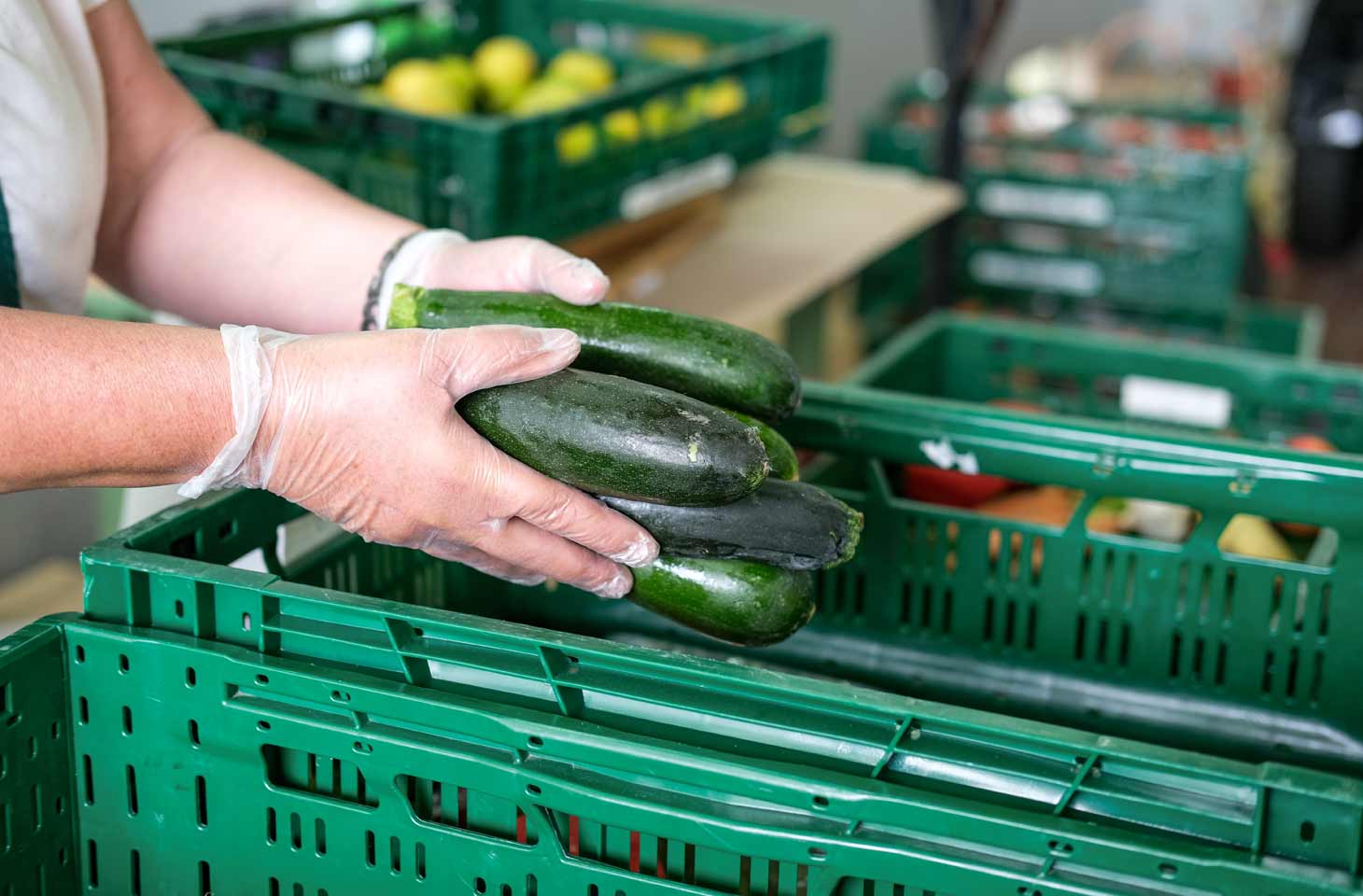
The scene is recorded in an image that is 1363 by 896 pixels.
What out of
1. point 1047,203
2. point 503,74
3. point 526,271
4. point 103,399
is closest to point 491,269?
point 526,271

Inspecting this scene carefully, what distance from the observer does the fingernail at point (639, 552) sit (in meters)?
1.13

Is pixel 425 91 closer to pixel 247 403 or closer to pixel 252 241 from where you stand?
pixel 252 241

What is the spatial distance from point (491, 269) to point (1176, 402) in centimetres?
102

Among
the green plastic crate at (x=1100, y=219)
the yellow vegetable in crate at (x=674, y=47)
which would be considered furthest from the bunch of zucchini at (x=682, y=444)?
the green plastic crate at (x=1100, y=219)

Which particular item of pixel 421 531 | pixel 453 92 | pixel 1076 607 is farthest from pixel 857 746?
pixel 453 92

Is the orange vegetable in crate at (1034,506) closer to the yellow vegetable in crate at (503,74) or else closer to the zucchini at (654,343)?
the zucchini at (654,343)

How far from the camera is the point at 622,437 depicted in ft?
3.42

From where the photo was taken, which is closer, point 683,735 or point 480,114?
point 683,735

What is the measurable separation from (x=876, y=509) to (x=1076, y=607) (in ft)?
0.72

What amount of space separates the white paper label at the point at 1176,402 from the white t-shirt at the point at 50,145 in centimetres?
130

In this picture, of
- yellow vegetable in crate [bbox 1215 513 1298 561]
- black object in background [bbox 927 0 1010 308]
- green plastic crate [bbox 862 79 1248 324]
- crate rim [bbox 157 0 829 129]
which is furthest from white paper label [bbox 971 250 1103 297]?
yellow vegetable in crate [bbox 1215 513 1298 561]

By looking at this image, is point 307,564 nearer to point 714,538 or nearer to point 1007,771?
point 714,538

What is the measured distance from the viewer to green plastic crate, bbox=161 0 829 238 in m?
2.09

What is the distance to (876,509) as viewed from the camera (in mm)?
1477
